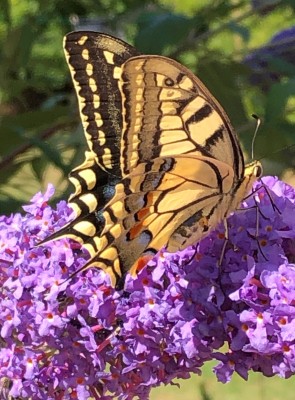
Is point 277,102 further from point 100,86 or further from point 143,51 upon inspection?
point 100,86

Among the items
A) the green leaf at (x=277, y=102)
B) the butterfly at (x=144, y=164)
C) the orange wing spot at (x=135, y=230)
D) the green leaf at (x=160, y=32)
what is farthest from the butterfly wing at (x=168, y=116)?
the green leaf at (x=160, y=32)

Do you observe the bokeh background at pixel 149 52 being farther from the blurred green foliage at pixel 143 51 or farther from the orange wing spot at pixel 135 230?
the orange wing spot at pixel 135 230

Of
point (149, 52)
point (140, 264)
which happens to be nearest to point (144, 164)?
point (140, 264)

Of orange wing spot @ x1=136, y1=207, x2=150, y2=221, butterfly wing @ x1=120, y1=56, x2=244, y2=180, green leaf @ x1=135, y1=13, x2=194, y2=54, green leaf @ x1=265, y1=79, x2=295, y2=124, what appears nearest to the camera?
butterfly wing @ x1=120, y1=56, x2=244, y2=180

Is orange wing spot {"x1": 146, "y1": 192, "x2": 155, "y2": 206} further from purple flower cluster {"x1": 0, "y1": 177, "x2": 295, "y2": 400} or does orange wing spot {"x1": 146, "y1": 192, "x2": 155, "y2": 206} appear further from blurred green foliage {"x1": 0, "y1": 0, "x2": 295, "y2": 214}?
blurred green foliage {"x1": 0, "y1": 0, "x2": 295, "y2": 214}

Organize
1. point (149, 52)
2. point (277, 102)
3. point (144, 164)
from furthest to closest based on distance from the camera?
point (149, 52)
point (277, 102)
point (144, 164)

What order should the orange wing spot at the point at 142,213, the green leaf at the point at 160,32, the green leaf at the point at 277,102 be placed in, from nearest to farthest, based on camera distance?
1. the orange wing spot at the point at 142,213
2. the green leaf at the point at 277,102
3. the green leaf at the point at 160,32

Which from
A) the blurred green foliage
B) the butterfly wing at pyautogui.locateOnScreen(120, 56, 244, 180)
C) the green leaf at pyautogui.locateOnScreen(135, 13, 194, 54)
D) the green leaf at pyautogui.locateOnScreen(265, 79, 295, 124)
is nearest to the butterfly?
the butterfly wing at pyautogui.locateOnScreen(120, 56, 244, 180)
